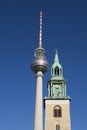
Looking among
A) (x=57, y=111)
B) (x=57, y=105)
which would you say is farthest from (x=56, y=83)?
(x=57, y=111)

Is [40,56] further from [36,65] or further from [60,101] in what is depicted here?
[60,101]

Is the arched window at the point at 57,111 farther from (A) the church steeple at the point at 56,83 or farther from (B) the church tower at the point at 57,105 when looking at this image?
(A) the church steeple at the point at 56,83

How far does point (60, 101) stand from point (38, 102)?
16486mm

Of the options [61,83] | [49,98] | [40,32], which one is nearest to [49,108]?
[49,98]

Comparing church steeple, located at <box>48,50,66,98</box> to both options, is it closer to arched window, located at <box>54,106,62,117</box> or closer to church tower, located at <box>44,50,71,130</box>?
church tower, located at <box>44,50,71,130</box>

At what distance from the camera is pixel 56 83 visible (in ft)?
355

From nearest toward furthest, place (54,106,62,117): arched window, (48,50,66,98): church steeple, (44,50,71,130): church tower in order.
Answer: (44,50,71,130): church tower → (54,106,62,117): arched window → (48,50,66,98): church steeple

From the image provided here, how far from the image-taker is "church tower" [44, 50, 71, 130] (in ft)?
324

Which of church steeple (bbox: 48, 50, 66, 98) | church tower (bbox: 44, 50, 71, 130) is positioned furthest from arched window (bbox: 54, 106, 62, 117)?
church steeple (bbox: 48, 50, 66, 98)

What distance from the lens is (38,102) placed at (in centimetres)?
8719

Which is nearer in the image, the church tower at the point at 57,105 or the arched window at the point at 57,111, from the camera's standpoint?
the church tower at the point at 57,105

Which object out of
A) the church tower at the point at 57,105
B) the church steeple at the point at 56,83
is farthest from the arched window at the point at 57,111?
the church steeple at the point at 56,83

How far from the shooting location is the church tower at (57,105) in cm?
9888

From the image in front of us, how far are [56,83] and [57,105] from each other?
791 centimetres
